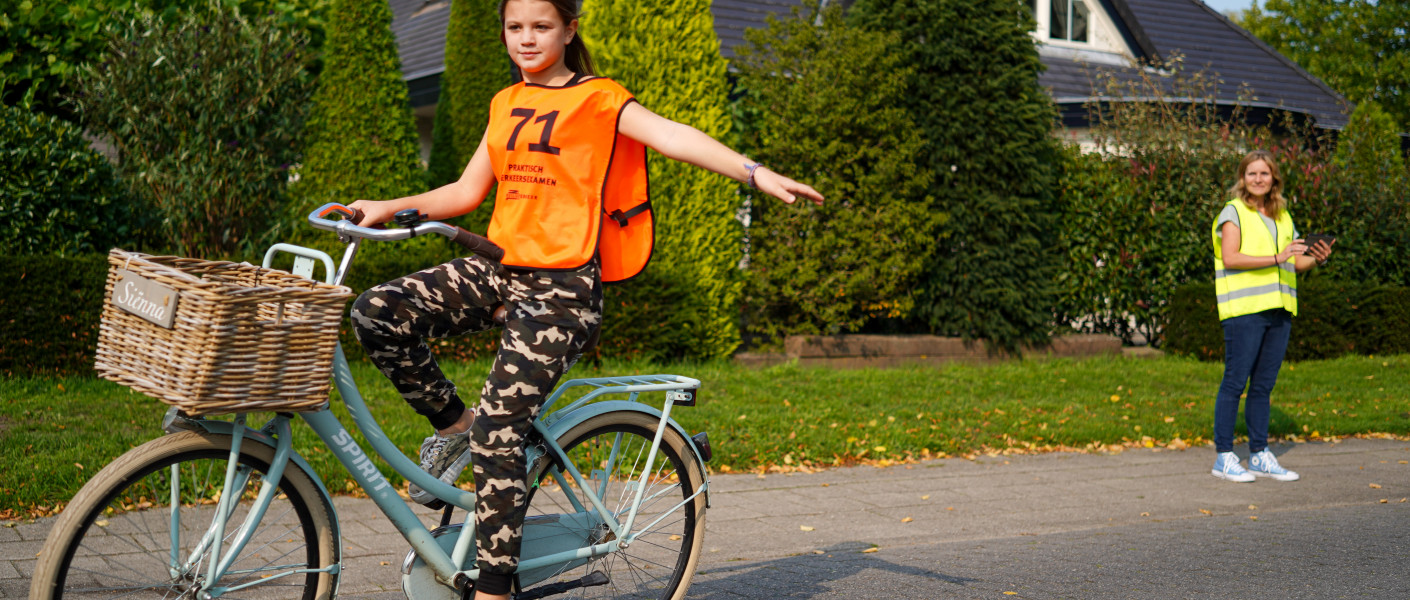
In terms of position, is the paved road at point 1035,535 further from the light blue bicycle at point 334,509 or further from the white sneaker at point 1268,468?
the light blue bicycle at point 334,509

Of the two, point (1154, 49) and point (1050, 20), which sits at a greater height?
point (1050, 20)

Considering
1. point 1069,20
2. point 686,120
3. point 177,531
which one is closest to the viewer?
point 177,531

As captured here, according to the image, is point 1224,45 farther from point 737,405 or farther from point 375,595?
point 375,595

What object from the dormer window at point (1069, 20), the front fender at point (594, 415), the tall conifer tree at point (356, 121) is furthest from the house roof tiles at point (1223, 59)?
the front fender at point (594, 415)

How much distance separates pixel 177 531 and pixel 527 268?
110cm

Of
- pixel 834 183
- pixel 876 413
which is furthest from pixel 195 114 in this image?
pixel 876 413

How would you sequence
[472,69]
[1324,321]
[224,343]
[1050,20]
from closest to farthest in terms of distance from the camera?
1. [224,343]
2. [472,69]
3. [1324,321]
4. [1050,20]

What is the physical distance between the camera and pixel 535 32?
329 centimetres

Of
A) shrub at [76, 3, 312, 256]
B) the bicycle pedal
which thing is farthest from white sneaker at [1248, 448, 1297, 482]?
shrub at [76, 3, 312, 256]

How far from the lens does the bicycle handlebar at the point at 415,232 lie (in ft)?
9.59

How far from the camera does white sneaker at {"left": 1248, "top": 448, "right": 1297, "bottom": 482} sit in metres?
7.12

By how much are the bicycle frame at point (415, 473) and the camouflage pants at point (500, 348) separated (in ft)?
0.33

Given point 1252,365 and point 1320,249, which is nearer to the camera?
point 1320,249

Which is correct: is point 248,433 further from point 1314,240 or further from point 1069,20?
point 1069,20
